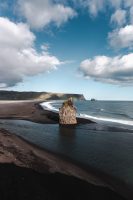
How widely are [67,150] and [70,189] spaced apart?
9049mm

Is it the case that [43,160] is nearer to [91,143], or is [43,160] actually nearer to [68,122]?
[91,143]

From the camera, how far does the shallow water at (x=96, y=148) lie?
16891 mm

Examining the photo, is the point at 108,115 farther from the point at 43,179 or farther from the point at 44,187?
the point at 44,187

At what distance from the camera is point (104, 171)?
Answer: 16.4 metres

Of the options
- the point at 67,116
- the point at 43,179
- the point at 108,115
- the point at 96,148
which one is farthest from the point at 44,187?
the point at 108,115

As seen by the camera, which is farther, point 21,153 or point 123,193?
point 21,153

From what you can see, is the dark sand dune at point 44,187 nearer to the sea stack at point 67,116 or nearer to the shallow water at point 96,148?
the shallow water at point 96,148

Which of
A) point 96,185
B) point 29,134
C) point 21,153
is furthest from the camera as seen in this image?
point 29,134

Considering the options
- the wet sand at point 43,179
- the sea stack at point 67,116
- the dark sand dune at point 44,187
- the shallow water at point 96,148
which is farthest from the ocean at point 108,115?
the dark sand dune at point 44,187

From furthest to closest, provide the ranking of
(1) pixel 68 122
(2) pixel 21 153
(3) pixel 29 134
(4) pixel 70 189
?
1. (1) pixel 68 122
2. (3) pixel 29 134
3. (2) pixel 21 153
4. (4) pixel 70 189

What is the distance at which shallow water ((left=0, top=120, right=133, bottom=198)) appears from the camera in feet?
55.4

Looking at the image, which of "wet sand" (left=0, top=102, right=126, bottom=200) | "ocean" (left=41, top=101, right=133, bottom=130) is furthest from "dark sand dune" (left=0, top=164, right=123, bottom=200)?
"ocean" (left=41, top=101, right=133, bottom=130)

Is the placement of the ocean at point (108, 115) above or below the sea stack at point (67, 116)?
below

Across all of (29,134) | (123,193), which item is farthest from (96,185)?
(29,134)
